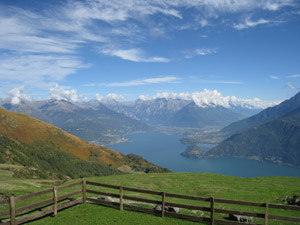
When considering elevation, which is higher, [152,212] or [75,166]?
[152,212]

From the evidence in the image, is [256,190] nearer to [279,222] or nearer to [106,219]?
[279,222]

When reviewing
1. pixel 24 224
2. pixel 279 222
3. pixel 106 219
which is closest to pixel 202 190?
pixel 279 222

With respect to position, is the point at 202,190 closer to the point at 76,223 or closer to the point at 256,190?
the point at 256,190

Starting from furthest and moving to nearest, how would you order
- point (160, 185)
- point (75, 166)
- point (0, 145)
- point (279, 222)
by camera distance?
point (75, 166)
point (0, 145)
point (160, 185)
point (279, 222)

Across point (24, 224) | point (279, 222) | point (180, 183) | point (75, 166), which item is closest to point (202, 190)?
point (180, 183)

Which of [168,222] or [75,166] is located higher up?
[168,222]

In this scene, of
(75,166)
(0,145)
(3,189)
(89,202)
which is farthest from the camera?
(75,166)

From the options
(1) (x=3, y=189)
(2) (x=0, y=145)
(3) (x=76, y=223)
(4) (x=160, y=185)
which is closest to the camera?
(3) (x=76, y=223)

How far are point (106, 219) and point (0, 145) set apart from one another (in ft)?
509

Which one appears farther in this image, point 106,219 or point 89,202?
point 89,202

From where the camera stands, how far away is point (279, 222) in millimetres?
16922

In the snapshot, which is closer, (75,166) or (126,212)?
(126,212)

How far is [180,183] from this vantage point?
36.2m

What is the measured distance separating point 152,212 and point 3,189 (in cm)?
2300
